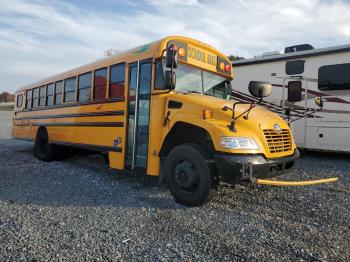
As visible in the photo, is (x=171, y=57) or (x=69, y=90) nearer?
(x=171, y=57)

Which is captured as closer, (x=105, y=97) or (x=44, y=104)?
(x=105, y=97)

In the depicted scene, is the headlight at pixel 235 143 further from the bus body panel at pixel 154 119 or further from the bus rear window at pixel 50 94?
the bus rear window at pixel 50 94

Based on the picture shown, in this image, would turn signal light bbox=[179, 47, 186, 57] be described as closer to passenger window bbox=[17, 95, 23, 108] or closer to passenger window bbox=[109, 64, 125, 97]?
passenger window bbox=[109, 64, 125, 97]

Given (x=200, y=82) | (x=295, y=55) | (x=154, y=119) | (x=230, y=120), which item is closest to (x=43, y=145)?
(x=154, y=119)

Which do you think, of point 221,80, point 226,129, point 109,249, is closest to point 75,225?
point 109,249

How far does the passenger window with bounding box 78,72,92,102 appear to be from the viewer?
22.8 ft

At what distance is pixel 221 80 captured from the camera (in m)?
6.01

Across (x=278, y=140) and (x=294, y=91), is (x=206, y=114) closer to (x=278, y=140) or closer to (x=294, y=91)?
(x=278, y=140)

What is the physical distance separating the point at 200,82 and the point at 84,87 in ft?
9.74

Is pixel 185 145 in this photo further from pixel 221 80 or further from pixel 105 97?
pixel 105 97

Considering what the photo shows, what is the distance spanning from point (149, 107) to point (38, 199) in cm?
217

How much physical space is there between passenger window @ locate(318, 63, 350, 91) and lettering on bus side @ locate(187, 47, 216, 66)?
4.04 m

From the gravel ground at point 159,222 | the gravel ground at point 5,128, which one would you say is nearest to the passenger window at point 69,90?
the gravel ground at point 159,222

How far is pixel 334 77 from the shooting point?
8234 mm
